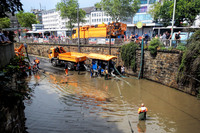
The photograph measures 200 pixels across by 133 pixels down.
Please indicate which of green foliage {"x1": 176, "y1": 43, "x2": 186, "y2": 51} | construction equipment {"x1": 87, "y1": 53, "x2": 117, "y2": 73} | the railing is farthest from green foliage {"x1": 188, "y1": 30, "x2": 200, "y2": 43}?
the railing

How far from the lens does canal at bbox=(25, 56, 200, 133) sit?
8.09 m

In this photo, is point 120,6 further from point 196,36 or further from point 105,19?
point 105,19

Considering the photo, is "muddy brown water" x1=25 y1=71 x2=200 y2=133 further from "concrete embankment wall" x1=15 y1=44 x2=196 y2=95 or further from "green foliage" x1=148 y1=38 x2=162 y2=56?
"green foliage" x1=148 y1=38 x2=162 y2=56

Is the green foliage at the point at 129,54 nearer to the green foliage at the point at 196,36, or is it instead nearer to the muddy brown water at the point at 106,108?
the muddy brown water at the point at 106,108

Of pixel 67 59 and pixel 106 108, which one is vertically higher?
pixel 67 59

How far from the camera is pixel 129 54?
712 inches

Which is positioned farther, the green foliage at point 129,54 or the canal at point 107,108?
the green foliage at point 129,54

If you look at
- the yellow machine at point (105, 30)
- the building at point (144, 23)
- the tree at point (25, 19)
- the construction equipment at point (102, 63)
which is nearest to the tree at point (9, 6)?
the construction equipment at point (102, 63)

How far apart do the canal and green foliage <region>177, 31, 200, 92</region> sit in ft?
4.12

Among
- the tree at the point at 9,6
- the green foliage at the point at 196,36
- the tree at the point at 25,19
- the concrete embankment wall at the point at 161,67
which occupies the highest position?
the tree at the point at 25,19

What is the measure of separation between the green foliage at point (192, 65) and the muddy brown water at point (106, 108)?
4.11 feet

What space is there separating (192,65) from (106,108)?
7743mm

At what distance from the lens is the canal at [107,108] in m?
8.09

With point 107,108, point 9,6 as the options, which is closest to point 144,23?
point 107,108
